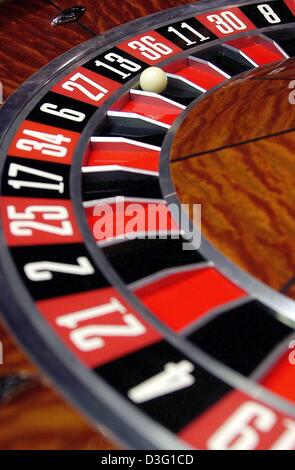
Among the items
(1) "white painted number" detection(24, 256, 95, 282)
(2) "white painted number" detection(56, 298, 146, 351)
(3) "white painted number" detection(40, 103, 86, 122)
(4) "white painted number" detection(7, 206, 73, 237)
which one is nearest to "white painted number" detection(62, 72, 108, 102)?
(3) "white painted number" detection(40, 103, 86, 122)

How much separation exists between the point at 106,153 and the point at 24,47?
760 millimetres

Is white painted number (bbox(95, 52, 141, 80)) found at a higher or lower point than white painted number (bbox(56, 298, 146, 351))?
higher

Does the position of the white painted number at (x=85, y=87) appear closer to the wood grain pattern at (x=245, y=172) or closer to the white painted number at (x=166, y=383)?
the wood grain pattern at (x=245, y=172)

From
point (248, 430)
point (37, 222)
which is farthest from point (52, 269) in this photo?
point (248, 430)

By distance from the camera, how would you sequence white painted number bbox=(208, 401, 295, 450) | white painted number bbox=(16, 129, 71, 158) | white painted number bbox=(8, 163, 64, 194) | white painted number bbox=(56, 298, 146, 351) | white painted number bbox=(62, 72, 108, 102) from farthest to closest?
white painted number bbox=(62, 72, 108, 102), white painted number bbox=(16, 129, 71, 158), white painted number bbox=(8, 163, 64, 194), white painted number bbox=(56, 298, 146, 351), white painted number bbox=(208, 401, 295, 450)

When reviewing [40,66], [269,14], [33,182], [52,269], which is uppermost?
[269,14]

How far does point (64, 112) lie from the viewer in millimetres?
2045

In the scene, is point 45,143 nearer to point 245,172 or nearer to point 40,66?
point 40,66

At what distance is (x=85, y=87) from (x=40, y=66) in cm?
22

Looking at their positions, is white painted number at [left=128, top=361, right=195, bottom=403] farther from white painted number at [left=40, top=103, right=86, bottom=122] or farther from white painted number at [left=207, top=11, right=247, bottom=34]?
white painted number at [left=207, top=11, right=247, bottom=34]

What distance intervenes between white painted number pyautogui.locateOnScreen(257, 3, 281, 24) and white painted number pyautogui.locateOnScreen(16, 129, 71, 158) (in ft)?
4.23

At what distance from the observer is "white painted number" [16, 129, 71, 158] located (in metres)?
1.85

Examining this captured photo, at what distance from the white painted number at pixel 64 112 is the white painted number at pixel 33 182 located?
336 mm

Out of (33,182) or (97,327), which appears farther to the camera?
(33,182)
